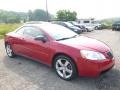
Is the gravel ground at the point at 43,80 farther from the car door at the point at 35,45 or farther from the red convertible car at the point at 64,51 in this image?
the car door at the point at 35,45

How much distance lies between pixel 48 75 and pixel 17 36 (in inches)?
84.0

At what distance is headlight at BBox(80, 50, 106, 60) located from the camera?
449 cm

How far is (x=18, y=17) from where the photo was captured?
225 ft

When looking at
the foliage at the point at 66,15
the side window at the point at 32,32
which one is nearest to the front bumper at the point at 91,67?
the side window at the point at 32,32

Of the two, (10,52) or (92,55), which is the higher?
(92,55)

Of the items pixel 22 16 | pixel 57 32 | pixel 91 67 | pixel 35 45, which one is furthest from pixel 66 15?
pixel 91 67

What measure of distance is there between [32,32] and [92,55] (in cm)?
240

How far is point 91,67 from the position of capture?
4.44 meters

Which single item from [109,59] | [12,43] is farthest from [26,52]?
[109,59]

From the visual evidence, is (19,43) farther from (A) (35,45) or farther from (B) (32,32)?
(A) (35,45)

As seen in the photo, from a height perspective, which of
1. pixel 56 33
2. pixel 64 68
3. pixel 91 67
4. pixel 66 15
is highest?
pixel 66 15

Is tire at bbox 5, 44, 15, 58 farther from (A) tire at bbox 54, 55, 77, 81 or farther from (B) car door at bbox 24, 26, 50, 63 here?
(A) tire at bbox 54, 55, 77, 81

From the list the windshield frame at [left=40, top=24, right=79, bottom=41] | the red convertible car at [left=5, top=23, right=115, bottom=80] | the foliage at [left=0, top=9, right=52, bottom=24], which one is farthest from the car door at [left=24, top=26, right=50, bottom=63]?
the foliage at [left=0, top=9, right=52, bottom=24]

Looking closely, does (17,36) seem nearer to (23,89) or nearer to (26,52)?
(26,52)
